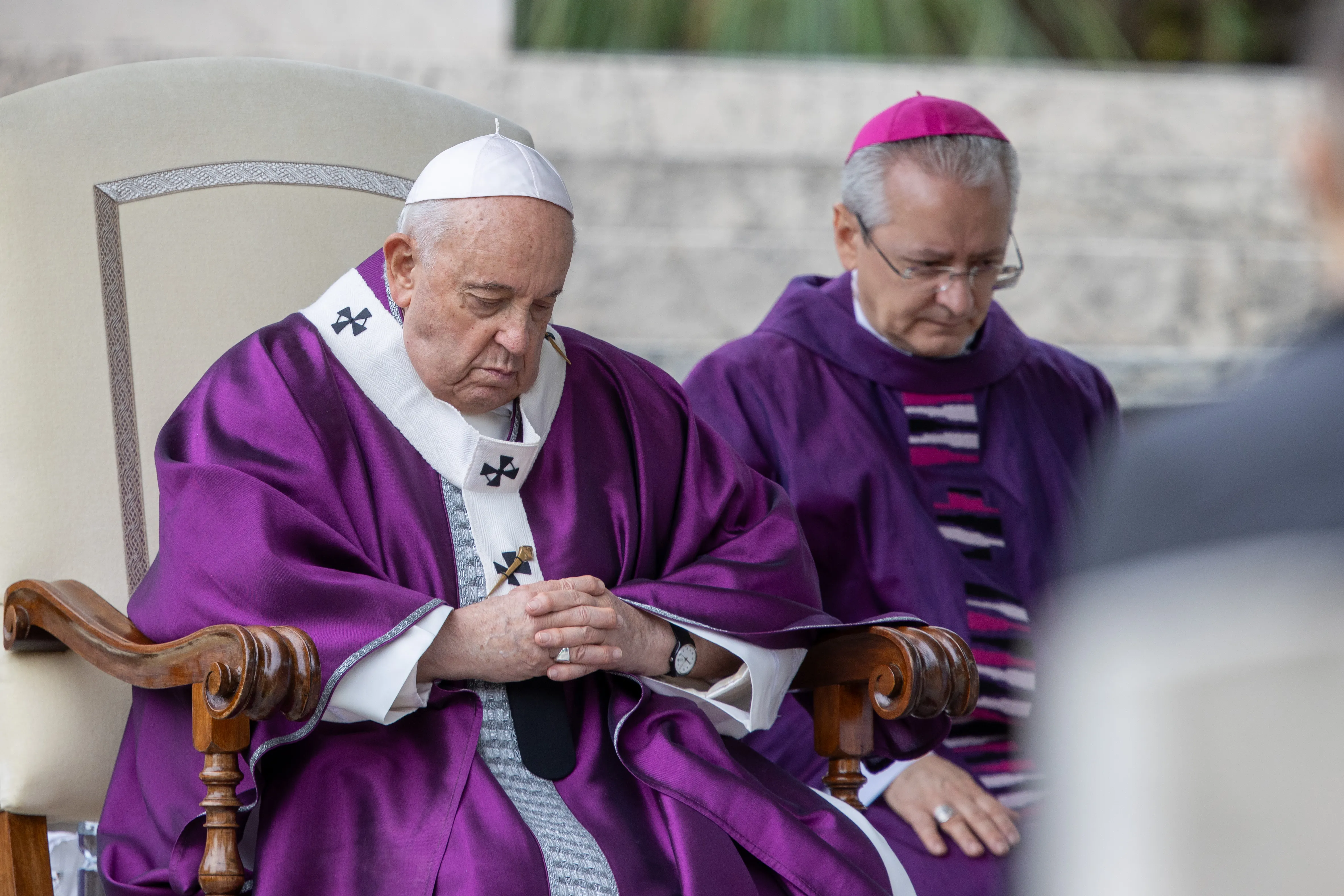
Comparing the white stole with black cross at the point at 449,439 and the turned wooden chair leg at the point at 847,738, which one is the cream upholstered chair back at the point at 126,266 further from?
the turned wooden chair leg at the point at 847,738

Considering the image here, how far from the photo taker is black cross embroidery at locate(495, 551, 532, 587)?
8.91 ft

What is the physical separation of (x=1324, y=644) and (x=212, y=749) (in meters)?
1.73

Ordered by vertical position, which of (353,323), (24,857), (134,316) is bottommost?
(24,857)

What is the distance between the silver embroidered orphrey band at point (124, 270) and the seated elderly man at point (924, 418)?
0.97m

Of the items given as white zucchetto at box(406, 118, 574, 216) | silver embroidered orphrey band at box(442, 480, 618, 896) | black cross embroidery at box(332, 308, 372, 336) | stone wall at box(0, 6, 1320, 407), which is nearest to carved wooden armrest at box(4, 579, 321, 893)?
silver embroidered orphrey band at box(442, 480, 618, 896)

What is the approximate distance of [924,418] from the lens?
3.50 m

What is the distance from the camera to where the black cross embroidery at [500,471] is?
276 centimetres

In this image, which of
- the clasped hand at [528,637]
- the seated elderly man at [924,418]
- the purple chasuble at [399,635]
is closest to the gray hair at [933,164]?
the seated elderly man at [924,418]

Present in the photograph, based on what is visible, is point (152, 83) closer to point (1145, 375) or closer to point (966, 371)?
point (966, 371)

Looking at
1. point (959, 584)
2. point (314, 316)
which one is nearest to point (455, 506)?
point (314, 316)

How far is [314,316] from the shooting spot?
2850mm

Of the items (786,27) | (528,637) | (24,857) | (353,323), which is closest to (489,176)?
(353,323)

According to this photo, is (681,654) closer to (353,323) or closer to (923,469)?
(353,323)

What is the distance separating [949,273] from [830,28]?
165 inches
